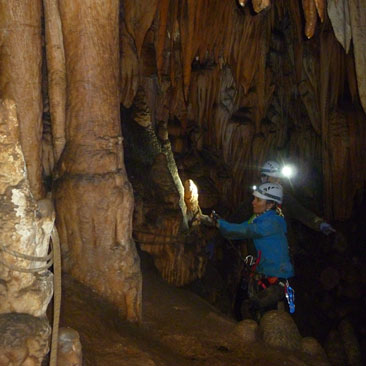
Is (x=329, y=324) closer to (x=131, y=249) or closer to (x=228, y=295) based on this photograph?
(x=228, y=295)

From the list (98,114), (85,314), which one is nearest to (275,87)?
(98,114)

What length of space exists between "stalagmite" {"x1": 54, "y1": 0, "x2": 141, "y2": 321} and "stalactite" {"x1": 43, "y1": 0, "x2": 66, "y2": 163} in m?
0.11

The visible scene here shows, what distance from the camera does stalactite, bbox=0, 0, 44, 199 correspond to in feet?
10.5

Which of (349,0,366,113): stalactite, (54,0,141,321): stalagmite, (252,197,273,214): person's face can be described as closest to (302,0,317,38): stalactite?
(349,0,366,113): stalactite

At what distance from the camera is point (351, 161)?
8.88m

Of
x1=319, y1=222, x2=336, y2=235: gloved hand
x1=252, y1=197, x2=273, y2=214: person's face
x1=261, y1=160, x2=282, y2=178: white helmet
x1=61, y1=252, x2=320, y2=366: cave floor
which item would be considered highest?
x1=261, y1=160, x2=282, y2=178: white helmet

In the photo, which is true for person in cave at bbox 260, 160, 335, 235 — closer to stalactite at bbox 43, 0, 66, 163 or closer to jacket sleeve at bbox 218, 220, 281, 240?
jacket sleeve at bbox 218, 220, 281, 240

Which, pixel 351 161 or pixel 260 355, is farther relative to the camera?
pixel 351 161

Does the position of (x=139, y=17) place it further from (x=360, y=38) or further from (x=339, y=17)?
(x=360, y=38)

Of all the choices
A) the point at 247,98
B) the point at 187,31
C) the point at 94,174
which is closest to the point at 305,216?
the point at 94,174

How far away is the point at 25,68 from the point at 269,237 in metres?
2.39

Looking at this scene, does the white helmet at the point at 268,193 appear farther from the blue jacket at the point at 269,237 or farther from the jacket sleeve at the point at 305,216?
the jacket sleeve at the point at 305,216

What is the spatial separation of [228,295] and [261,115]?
143 inches

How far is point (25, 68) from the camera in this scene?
10.7 feet
